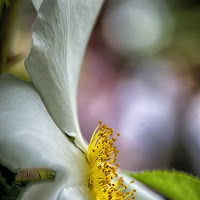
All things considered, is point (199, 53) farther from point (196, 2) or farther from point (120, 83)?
point (120, 83)

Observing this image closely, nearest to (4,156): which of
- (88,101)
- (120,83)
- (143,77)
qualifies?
(88,101)

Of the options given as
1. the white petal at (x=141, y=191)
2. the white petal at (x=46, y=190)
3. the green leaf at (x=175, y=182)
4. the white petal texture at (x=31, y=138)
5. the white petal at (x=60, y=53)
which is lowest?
the white petal at (x=141, y=191)

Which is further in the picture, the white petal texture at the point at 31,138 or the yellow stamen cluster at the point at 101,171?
the yellow stamen cluster at the point at 101,171

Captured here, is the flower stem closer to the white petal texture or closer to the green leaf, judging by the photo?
the white petal texture

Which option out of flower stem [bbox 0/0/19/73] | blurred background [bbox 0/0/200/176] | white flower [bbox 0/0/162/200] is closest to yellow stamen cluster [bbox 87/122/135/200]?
white flower [bbox 0/0/162/200]

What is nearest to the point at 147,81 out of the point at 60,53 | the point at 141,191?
the point at 141,191

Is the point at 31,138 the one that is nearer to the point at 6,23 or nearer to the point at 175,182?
the point at 6,23

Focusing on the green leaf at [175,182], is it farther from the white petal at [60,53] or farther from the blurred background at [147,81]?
the blurred background at [147,81]

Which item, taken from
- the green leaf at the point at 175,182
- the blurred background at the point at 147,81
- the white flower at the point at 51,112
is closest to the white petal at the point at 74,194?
the white flower at the point at 51,112
